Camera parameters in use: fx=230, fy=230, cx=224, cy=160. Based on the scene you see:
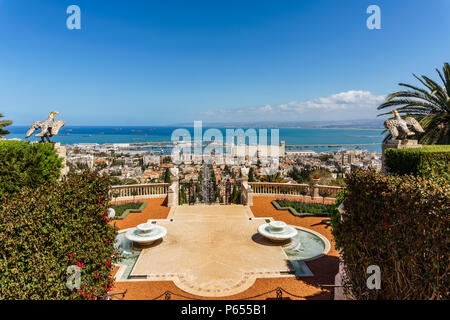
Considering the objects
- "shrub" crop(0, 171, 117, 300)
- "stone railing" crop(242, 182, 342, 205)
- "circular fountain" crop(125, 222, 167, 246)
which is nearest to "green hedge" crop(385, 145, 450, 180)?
"stone railing" crop(242, 182, 342, 205)

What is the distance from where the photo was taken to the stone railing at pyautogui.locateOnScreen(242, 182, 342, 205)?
45.8 feet

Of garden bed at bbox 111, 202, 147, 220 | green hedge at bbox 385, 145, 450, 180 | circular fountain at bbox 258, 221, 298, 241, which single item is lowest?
garden bed at bbox 111, 202, 147, 220

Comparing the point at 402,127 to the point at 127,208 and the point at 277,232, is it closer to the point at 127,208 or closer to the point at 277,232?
the point at 277,232

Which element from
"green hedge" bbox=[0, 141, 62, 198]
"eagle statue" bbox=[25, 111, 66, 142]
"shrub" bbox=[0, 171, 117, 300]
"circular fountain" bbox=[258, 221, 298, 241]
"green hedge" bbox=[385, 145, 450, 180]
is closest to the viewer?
"shrub" bbox=[0, 171, 117, 300]

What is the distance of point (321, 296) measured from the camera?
5.49 m

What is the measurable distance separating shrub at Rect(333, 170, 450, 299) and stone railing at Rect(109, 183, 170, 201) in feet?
37.1

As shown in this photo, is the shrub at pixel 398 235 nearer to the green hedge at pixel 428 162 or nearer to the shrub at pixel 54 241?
the green hedge at pixel 428 162

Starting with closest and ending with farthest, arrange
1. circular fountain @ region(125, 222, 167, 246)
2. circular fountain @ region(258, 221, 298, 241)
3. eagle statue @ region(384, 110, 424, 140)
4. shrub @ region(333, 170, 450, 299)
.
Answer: shrub @ region(333, 170, 450, 299), eagle statue @ region(384, 110, 424, 140), circular fountain @ region(125, 222, 167, 246), circular fountain @ region(258, 221, 298, 241)

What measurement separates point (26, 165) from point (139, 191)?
884cm

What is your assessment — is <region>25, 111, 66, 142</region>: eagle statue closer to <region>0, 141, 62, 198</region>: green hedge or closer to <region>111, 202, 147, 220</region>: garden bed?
<region>0, 141, 62, 198</region>: green hedge

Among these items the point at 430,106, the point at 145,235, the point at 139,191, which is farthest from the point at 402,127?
the point at 139,191

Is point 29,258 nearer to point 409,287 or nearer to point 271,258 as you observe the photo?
point 409,287

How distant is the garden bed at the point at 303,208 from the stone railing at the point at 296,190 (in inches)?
47.2
